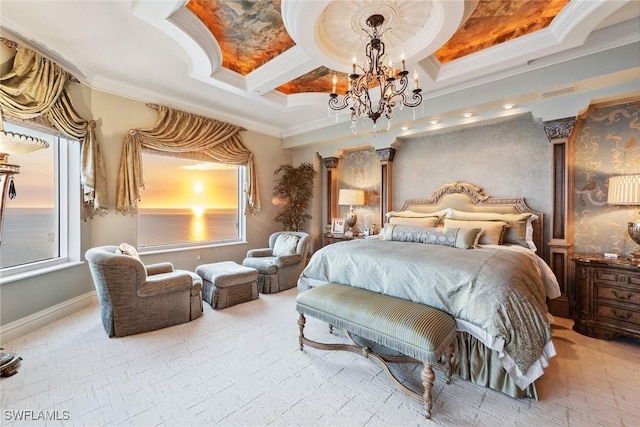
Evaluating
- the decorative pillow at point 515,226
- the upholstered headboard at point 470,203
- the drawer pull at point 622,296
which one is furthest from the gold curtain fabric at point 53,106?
the drawer pull at point 622,296

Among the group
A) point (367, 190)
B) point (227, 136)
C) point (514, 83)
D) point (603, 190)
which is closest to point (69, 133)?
point (227, 136)

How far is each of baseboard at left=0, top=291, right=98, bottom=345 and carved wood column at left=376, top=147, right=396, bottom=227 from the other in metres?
4.47

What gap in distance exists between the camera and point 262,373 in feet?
6.94

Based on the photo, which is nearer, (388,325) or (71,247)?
(388,325)

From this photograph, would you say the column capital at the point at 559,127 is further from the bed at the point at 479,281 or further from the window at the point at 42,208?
the window at the point at 42,208

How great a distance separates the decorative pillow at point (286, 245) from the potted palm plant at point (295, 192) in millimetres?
953

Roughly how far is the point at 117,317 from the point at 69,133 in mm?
2202

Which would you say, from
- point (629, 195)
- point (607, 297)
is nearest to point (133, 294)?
point (607, 297)

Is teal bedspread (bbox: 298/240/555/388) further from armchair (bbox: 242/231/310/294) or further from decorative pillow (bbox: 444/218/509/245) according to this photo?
armchair (bbox: 242/231/310/294)

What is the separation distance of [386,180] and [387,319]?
3.24 m

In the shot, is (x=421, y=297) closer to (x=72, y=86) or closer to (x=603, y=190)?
(x=603, y=190)

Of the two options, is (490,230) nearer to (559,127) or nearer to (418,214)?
(418,214)

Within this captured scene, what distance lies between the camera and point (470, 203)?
13.0ft

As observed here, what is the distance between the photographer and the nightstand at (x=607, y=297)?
2.48 m
